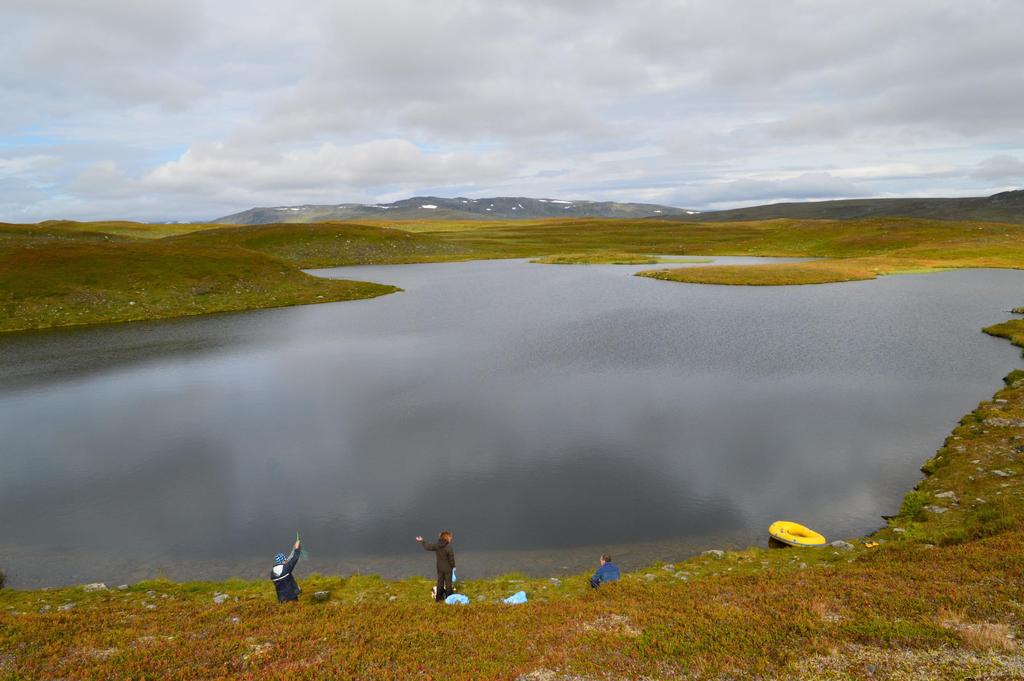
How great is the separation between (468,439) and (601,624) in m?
17.7

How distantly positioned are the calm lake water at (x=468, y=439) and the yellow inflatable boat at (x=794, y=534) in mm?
754

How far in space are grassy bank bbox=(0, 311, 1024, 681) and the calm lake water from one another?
2.73 meters

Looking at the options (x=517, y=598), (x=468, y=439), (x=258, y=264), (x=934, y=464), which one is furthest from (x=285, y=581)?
(x=258, y=264)

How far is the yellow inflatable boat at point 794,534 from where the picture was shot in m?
20.3

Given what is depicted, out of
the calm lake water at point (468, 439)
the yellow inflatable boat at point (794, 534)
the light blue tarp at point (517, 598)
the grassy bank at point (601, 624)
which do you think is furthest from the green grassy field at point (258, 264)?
the yellow inflatable boat at point (794, 534)

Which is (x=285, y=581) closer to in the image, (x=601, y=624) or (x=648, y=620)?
(x=601, y=624)

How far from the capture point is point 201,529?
75.4 feet

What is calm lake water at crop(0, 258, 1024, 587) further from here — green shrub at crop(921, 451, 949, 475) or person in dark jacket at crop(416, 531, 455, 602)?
person in dark jacket at crop(416, 531, 455, 602)

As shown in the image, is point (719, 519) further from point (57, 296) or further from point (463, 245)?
point (463, 245)

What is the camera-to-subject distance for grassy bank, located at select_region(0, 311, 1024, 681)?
11.5m

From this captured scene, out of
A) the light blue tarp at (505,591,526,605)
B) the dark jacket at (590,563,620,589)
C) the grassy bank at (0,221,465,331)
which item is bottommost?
the light blue tarp at (505,591,526,605)

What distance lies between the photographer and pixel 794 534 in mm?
20750

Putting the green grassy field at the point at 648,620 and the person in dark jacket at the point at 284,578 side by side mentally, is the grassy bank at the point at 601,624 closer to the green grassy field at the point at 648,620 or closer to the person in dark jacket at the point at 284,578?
the green grassy field at the point at 648,620

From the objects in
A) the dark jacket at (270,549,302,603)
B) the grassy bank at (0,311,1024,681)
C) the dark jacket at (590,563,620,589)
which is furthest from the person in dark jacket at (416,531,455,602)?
the dark jacket at (590,563,620,589)
